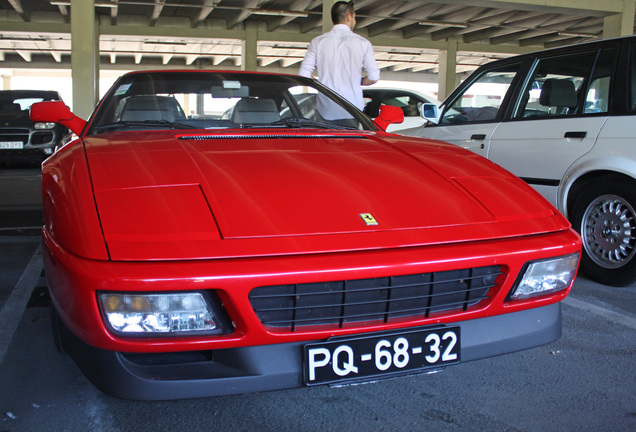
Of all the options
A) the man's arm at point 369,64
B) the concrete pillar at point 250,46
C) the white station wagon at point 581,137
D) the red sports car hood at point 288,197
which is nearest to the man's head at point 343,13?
the man's arm at point 369,64

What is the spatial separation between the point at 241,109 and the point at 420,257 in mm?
1523

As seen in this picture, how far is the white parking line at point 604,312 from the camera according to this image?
2762 millimetres

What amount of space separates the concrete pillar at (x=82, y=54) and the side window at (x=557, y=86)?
788cm

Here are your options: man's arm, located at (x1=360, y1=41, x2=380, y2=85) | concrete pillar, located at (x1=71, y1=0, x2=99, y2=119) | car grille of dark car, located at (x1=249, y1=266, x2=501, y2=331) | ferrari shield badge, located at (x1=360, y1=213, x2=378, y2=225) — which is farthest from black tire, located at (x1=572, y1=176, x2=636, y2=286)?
concrete pillar, located at (x1=71, y1=0, x2=99, y2=119)

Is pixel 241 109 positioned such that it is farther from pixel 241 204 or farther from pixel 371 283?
pixel 371 283

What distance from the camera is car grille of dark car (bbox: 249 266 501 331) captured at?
1.51m

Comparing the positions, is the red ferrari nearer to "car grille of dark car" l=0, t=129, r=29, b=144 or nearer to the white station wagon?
the white station wagon

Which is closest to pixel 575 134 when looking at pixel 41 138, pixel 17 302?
pixel 17 302

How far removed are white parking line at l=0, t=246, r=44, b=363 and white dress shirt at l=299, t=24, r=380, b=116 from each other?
230 cm

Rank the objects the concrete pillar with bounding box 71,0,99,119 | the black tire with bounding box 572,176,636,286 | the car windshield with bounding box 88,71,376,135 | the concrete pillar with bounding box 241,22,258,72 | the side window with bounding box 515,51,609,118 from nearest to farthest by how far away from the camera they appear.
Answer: the car windshield with bounding box 88,71,376,135
the black tire with bounding box 572,176,636,286
the side window with bounding box 515,51,609,118
the concrete pillar with bounding box 71,0,99,119
the concrete pillar with bounding box 241,22,258,72

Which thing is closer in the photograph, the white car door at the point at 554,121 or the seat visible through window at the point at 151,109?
the seat visible through window at the point at 151,109

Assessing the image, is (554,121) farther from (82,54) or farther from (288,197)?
(82,54)

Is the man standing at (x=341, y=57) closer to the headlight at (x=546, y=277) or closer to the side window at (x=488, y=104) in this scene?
the side window at (x=488, y=104)

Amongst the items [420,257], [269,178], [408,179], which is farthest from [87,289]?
[408,179]
